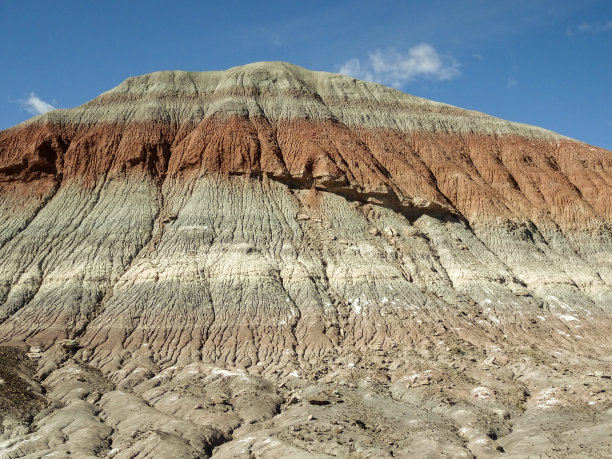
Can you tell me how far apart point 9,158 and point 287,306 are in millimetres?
32523

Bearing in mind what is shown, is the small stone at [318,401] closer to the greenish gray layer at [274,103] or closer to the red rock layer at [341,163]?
the red rock layer at [341,163]

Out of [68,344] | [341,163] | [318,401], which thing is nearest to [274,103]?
[341,163]

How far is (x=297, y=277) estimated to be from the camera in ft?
157

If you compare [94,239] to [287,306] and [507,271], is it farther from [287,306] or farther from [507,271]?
[507,271]

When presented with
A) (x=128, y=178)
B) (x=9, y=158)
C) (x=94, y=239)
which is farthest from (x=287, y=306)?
(x=9, y=158)

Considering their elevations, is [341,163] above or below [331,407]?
above

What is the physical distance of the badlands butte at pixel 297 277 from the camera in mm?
30422

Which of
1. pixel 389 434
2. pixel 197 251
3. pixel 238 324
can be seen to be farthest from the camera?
pixel 197 251

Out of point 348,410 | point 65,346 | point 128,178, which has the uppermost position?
point 128,178

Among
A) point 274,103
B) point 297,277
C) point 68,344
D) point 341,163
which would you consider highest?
Answer: point 274,103

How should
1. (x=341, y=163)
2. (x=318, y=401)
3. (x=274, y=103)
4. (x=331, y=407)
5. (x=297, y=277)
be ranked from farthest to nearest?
1. (x=274, y=103)
2. (x=341, y=163)
3. (x=297, y=277)
4. (x=318, y=401)
5. (x=331, y=407)

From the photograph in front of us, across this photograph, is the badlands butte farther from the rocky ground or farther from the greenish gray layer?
the greenish gray layer

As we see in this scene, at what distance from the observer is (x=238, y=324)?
43.7 metres

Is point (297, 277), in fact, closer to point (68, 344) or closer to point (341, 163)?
point (341, 163)
